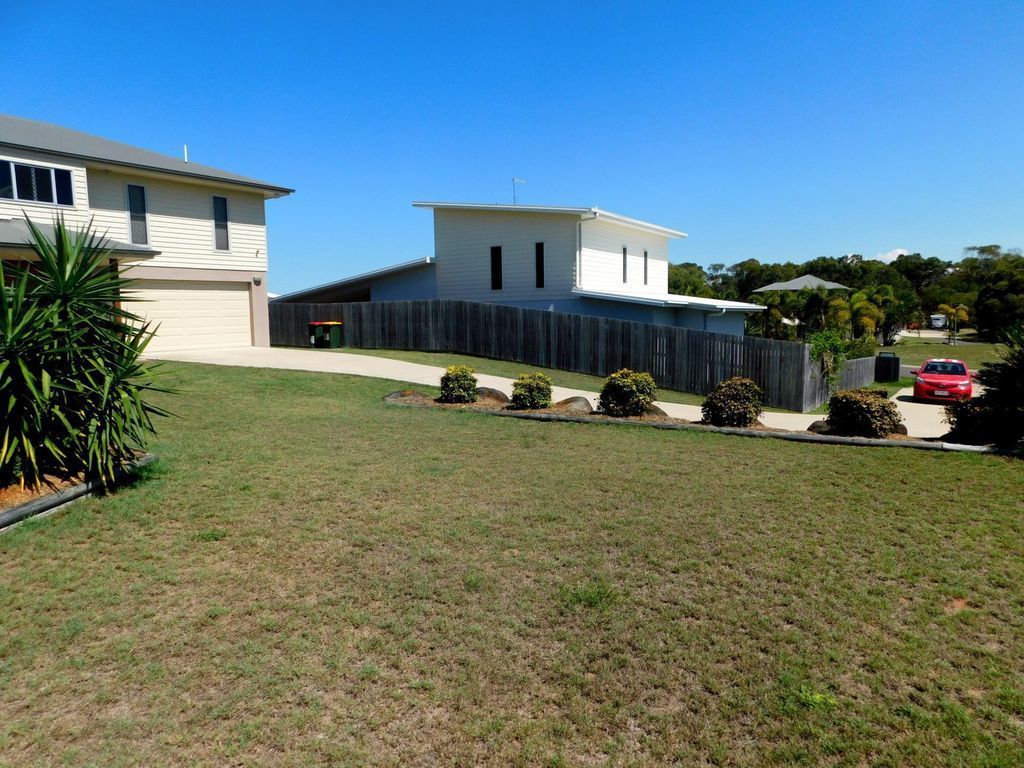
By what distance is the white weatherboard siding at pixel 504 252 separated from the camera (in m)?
26.5

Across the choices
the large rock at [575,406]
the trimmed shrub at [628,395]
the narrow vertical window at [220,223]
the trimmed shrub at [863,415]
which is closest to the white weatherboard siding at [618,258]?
the narrow vertical window at [220,223]

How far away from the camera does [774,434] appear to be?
36.6 feet

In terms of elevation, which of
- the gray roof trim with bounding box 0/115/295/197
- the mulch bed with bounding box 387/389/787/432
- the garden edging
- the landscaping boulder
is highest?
the gray roof trim with bounding box 0/115/295/197

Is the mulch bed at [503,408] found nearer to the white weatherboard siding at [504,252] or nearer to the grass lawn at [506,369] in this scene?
the grass lawn at [506,369]

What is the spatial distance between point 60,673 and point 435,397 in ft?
35.1

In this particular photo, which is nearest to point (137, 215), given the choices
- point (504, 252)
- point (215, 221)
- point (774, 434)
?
point (215, 221)

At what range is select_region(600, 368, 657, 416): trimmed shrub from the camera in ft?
42.0

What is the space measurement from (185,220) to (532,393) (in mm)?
15116

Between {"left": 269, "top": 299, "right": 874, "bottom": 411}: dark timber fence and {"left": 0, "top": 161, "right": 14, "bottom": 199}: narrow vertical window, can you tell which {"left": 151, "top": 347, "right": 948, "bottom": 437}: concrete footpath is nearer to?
{"left": 269, "top": 299, "right": 874, "bottom": 411}: dark timber fence

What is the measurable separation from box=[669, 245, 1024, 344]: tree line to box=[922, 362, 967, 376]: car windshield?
1896 millimetres

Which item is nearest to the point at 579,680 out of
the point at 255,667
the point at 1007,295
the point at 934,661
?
the point at 255,667

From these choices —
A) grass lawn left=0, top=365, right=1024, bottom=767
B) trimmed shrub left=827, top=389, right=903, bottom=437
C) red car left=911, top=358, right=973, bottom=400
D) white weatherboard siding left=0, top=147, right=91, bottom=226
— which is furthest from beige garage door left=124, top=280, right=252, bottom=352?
red car left=911, top=358, right=973, bottom=400

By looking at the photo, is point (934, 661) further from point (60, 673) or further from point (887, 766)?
point (60, 673)

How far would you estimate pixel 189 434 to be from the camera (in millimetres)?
9930
